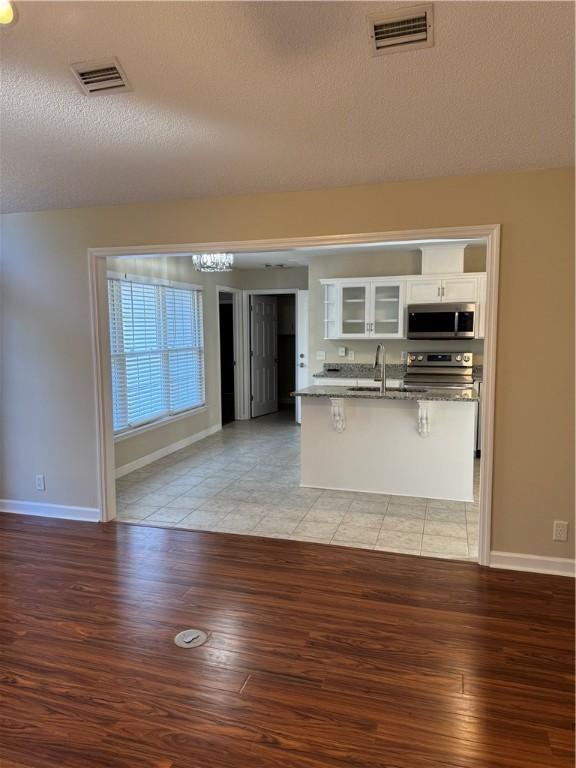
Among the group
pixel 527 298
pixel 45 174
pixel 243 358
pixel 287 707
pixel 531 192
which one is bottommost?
pixel 287 707

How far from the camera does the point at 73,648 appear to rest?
2400mm

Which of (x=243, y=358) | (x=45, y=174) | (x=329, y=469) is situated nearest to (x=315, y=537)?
(x=329, y=469)

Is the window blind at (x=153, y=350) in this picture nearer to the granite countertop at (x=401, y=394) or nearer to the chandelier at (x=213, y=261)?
the chandelier at (x=213, y=261)

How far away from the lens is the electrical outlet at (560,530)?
3.04 m

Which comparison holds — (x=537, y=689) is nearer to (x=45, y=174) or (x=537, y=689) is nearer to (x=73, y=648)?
(x=73, y=648)

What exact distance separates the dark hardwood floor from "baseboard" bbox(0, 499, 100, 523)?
556 mm

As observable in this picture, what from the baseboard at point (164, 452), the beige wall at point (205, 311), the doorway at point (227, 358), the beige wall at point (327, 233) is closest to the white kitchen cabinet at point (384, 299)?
the beige wall at point (205, 311)

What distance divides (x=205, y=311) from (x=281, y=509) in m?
3.57

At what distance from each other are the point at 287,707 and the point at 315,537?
1.66 metres

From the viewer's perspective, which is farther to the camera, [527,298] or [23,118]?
[527,298]

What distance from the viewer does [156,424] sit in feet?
18.9

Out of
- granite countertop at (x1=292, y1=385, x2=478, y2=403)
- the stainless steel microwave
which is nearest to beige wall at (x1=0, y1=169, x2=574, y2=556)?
granite countertop at (x1=292, y1=385, x2=478, y2=403)

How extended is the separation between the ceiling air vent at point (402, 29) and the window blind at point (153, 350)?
3510 mm

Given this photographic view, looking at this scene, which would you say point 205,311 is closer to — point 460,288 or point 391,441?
point 460,288
